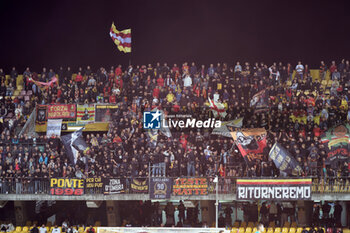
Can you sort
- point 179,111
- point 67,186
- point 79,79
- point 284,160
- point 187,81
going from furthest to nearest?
1. point 79,79
2. point 187,81
3. point 179,111
4. point 67,186
5. point 284,160

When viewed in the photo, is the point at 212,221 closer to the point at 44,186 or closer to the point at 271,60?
the point at 44,186

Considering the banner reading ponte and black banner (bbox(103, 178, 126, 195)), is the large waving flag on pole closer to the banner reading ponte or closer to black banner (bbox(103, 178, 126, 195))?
black banner (bbox(103, 178, 126, 195))

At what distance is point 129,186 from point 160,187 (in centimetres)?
164

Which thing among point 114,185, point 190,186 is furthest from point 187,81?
point 114,185

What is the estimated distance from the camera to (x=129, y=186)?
101 feet

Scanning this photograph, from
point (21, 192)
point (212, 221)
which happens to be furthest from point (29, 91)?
point (212, 221)

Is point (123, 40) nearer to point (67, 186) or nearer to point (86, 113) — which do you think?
point (86, 113)

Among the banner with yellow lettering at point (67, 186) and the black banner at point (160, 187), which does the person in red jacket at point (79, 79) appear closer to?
the banner with yellow lettering at point (67, 186)

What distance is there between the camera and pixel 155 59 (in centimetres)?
4300

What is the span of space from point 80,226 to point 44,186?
2.83 meters

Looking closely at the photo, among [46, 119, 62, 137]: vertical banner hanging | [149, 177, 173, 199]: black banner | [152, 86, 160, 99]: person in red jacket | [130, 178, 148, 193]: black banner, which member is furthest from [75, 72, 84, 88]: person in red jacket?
[149, 177, 173, 199]: black banner

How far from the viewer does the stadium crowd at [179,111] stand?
3064cm

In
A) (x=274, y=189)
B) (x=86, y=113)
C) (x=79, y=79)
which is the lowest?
(x=274, y=189)

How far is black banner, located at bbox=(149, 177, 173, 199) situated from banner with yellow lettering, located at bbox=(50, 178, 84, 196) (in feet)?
11.6
